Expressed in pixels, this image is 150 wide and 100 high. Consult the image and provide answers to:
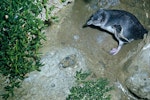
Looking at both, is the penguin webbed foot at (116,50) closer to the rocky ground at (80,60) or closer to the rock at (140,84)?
the rocky ground at (80,60)

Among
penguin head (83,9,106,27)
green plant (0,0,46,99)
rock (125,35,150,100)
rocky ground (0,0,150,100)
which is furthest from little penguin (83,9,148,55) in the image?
green plant (0,0,46,99)

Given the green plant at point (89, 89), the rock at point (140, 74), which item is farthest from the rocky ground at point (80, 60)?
the green plant at point (89, 89)

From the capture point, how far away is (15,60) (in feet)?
18.0

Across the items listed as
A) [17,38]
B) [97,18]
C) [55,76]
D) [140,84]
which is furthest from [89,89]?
[97,18]

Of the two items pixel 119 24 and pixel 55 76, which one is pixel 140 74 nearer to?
pixel 119 24

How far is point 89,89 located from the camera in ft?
18.4

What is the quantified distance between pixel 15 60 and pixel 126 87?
7.74ft

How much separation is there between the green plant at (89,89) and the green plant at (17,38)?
2.95 feet

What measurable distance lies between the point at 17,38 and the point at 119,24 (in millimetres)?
2436

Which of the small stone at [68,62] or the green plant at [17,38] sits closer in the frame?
the green plant at [17,38]

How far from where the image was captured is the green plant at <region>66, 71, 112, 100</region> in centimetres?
556

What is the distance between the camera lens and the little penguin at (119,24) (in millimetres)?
6602

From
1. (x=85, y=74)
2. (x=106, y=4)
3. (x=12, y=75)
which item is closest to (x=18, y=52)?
(x=12, y=75)

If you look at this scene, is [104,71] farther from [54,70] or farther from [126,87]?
[54,70]
